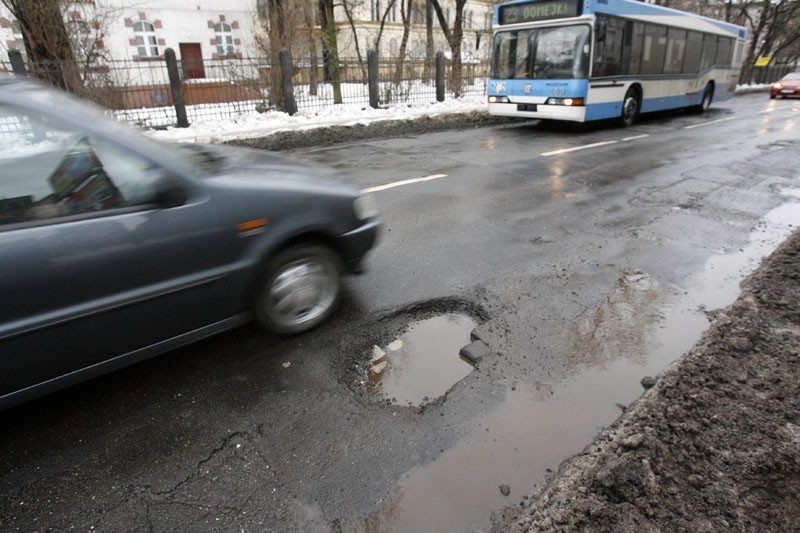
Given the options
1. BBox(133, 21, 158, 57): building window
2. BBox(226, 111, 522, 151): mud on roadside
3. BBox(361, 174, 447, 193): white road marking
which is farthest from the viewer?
BBox(133, 21, 158, 57): building window

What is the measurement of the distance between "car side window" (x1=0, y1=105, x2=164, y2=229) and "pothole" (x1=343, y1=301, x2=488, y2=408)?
5.53ft

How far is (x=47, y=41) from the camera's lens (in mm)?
11625

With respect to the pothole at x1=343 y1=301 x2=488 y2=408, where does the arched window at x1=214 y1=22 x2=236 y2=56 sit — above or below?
above

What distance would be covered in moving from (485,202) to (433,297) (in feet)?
10.1

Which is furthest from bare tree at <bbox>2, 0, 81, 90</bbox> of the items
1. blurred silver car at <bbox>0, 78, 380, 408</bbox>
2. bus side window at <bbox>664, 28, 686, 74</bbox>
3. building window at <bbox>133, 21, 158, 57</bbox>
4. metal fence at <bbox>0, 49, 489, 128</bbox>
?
building window at <bbox>133, 21, 158, 57</bbox>

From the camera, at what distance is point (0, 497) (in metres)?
2.28

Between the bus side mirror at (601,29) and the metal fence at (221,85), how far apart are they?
24.3ft

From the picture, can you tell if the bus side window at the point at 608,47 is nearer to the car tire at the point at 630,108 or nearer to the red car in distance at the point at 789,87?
the car tire at the point at 630,108

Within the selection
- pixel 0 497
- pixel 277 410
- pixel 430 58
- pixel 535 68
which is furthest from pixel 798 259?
pixel 430 58

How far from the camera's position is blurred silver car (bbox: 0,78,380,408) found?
7.90 feet

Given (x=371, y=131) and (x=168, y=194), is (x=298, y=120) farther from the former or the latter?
(x=168, y=194)

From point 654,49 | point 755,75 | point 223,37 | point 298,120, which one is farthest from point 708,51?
point 755,75

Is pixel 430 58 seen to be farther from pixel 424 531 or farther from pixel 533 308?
pixel 424 531

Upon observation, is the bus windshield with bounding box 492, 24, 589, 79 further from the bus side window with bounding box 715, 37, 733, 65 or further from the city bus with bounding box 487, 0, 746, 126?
the bus side window with bounding box 715, 37, 733, 65
